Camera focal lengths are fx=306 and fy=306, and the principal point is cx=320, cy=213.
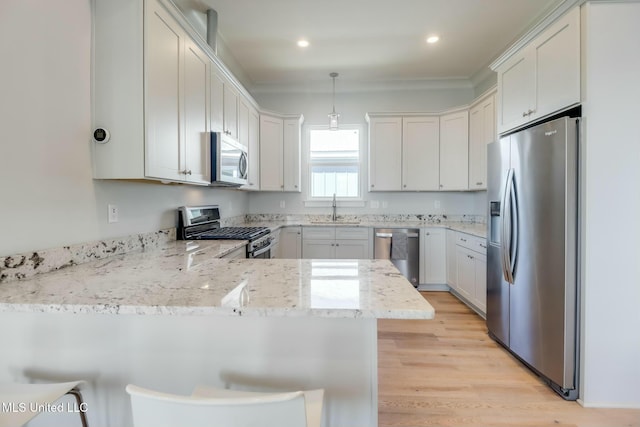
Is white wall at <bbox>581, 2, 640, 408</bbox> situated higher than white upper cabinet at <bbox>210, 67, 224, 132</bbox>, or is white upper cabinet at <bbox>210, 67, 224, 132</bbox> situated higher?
white upper cabinet at <bbox>210, 67, 224, 132</bbox>

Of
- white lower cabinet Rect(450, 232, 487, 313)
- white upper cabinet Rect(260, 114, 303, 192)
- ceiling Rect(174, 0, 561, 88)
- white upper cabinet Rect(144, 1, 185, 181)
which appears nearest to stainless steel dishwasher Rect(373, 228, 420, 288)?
white lower cabinet Rect(450, 232, 487, 313)

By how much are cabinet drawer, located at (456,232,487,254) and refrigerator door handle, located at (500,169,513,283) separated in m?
0.65

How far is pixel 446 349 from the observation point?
2.47 m

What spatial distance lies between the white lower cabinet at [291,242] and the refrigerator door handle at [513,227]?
2.42 m

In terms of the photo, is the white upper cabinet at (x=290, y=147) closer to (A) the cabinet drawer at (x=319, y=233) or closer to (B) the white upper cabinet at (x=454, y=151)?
(A) the cabinet drawer at (x=319, y=233)

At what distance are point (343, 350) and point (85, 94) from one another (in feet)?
5.99

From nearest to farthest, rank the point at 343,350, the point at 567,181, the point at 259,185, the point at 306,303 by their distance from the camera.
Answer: the point at 306,303, the point at 343,350, the point at 567,181, the point at 259,185

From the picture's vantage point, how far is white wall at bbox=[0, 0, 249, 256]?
4.21 ft

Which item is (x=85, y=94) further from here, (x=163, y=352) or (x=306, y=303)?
(x=306, y=303)

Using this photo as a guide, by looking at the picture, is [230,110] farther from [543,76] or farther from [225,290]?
[543,76]

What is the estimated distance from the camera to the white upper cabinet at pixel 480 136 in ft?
10.9

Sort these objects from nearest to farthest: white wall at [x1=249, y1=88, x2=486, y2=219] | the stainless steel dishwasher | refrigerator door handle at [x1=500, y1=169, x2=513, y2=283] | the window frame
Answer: refrigerator door handle at [x1=500, y1=169, x2=513, y2=283] → the stainless steel dishwasher → white wall at [x1=249, y1=88, x2=486, y2=219] → the window frame

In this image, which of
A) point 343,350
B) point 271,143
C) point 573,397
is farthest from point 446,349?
point 271,143

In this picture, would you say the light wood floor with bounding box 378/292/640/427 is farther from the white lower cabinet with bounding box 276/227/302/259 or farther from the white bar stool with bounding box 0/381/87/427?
the white lower cabinet with bounding box 276/227/302/259
